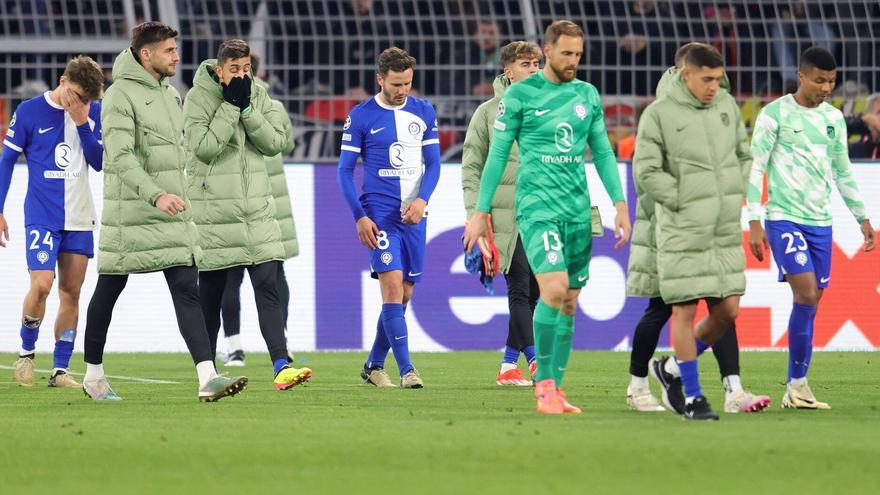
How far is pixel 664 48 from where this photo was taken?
15.2m

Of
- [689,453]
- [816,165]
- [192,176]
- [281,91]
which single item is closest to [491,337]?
[281,91]

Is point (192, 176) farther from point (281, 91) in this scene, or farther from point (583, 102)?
point (281, 91)

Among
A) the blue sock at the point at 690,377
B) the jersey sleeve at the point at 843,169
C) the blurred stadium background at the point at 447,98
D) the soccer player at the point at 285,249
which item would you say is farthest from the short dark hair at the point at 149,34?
the blurred stadium background at the point at 447,98

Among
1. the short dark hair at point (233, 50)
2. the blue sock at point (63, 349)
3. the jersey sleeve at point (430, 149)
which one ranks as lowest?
the blue sock at point (63, 349)

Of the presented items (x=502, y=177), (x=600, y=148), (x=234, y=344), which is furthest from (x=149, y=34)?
(x=234, y=344)

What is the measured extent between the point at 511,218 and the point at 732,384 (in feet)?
8.52

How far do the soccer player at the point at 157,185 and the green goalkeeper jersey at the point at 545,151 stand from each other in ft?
5.48

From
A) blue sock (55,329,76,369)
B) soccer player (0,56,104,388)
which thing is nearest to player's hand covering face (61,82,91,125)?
soccer player (0,56,104,388)

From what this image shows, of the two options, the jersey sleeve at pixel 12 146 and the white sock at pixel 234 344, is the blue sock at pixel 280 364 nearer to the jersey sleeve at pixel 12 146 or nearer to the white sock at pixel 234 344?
Answer: the jersey sleeve at pixel 12 146

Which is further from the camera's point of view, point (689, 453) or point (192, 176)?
point (192, 176)

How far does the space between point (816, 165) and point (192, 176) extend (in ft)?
12.3

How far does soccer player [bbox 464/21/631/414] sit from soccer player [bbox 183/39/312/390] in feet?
6.53

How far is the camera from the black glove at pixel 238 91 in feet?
33.3

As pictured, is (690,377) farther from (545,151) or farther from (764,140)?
(764,140)
